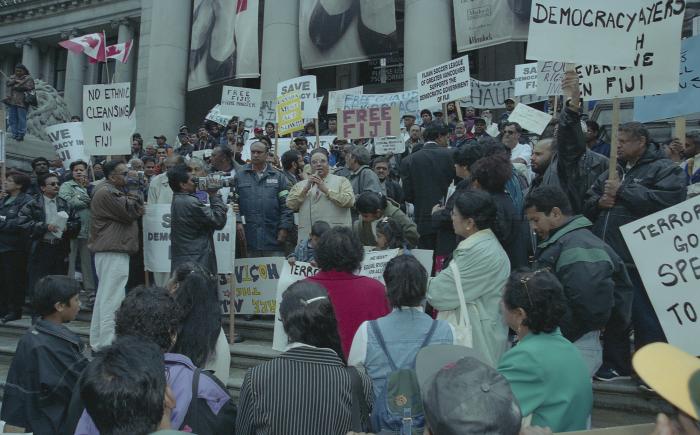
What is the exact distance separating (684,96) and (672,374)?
5.41 m

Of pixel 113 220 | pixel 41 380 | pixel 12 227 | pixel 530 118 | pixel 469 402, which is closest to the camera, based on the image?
pixel 469 402

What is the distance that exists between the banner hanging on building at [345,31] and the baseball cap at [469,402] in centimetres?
1878

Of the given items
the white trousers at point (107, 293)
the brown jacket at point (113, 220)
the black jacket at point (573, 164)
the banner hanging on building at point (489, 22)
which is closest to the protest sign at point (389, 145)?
the brown jacket at point (113, 220)

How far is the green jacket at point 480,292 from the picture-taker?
4.17 m

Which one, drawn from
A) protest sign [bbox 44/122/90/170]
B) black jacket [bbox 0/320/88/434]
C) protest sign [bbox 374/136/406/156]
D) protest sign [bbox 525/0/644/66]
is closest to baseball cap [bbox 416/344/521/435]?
black jacket [bbox 0/320/88/434]

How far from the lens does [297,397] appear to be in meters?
2.84

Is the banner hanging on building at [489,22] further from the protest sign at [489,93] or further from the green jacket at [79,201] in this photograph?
the green jacket at [79,201]

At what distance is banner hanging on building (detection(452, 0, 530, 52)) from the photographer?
60.1 feet

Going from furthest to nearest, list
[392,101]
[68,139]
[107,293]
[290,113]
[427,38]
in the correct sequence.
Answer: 1. [427,38]
2. [392,101]
3. [68,139]
4. [290,113]
5. [107,293]

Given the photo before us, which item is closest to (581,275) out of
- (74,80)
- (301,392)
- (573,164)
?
(573,164)

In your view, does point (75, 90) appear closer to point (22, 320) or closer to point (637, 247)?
point (22, 320)

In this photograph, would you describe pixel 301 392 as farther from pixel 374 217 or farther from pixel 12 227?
pixel 12 227

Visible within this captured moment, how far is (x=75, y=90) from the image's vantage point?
36.0 meters

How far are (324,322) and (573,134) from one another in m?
3.14
